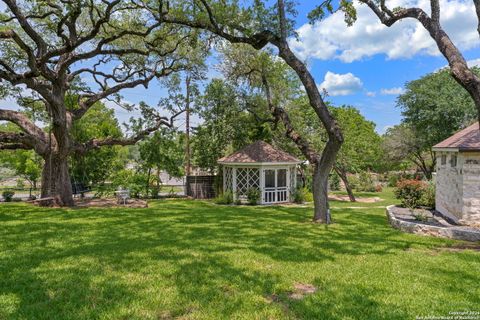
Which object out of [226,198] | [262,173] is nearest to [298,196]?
[262,173]

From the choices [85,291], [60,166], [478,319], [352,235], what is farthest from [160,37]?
[478,319]

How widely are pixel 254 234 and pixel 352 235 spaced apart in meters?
2.67

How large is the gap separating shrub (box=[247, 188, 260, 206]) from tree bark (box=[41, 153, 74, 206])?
28.3ft

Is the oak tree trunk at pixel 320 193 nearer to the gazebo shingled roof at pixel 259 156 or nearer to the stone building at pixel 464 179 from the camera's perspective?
the stone building at pixel 464 179

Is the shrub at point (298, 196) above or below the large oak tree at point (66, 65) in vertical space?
below

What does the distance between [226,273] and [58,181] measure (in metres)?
12.9

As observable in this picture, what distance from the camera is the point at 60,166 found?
15758mm

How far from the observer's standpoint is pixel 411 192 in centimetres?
1455

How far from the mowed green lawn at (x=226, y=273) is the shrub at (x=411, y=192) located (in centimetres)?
500

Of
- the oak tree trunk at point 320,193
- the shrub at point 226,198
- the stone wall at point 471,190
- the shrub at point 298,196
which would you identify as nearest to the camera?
the stone wall at point 471,190

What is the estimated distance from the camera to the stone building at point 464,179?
→ 1023 cm

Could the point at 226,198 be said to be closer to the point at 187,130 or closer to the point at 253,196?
the point at 253,196

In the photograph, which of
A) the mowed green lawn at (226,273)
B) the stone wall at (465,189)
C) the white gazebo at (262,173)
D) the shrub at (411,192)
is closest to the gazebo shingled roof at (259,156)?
the white gazebo at (262,173)

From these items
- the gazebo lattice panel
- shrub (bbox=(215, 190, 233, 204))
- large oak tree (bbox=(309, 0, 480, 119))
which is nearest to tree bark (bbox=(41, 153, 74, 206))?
shrub (bbox=(215, 190, 233, 204))
